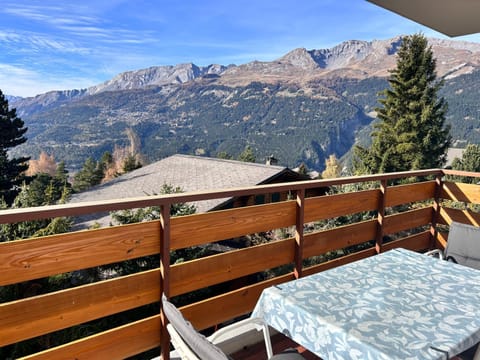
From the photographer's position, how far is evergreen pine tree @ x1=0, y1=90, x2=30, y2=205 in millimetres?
26438

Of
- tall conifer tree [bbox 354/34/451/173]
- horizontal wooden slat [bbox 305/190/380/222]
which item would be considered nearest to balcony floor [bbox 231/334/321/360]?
horizontal wooden slat [bbox 305/190/380/222]

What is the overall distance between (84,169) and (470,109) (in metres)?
55.5

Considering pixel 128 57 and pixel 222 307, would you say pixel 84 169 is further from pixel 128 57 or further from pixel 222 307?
pixel 128 57

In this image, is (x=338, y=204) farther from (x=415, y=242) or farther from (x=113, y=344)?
(x=113, y=344)

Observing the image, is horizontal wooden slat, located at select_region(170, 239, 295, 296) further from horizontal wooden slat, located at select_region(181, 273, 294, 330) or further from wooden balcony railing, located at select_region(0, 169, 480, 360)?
horizontal wooden slat, located at select_region(181, 273, 294, 330)

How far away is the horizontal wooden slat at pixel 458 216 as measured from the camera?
12.1ft

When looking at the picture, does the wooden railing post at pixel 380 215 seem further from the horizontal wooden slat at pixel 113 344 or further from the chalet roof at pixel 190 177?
the chalet roof at pixel 190 177

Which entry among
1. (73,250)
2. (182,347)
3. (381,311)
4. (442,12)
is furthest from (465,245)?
(73,250)

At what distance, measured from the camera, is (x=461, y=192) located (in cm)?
375

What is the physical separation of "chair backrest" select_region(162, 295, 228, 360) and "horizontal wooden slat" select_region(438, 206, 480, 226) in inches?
141

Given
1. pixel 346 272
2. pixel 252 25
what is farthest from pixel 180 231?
pixel 252 25

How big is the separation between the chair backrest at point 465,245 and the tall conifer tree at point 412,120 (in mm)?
25387

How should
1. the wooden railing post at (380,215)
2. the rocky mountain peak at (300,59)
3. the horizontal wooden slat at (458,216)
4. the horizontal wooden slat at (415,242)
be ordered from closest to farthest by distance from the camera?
the wooden railing post at (380,215)
the horizontal wooden slat at (415,242)
the horizontal wooden slat at (458,216)
the rocky mountain peak at (300,59)

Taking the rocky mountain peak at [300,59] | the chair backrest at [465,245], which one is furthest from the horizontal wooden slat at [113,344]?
the rocky mountain peak at [300,59]
